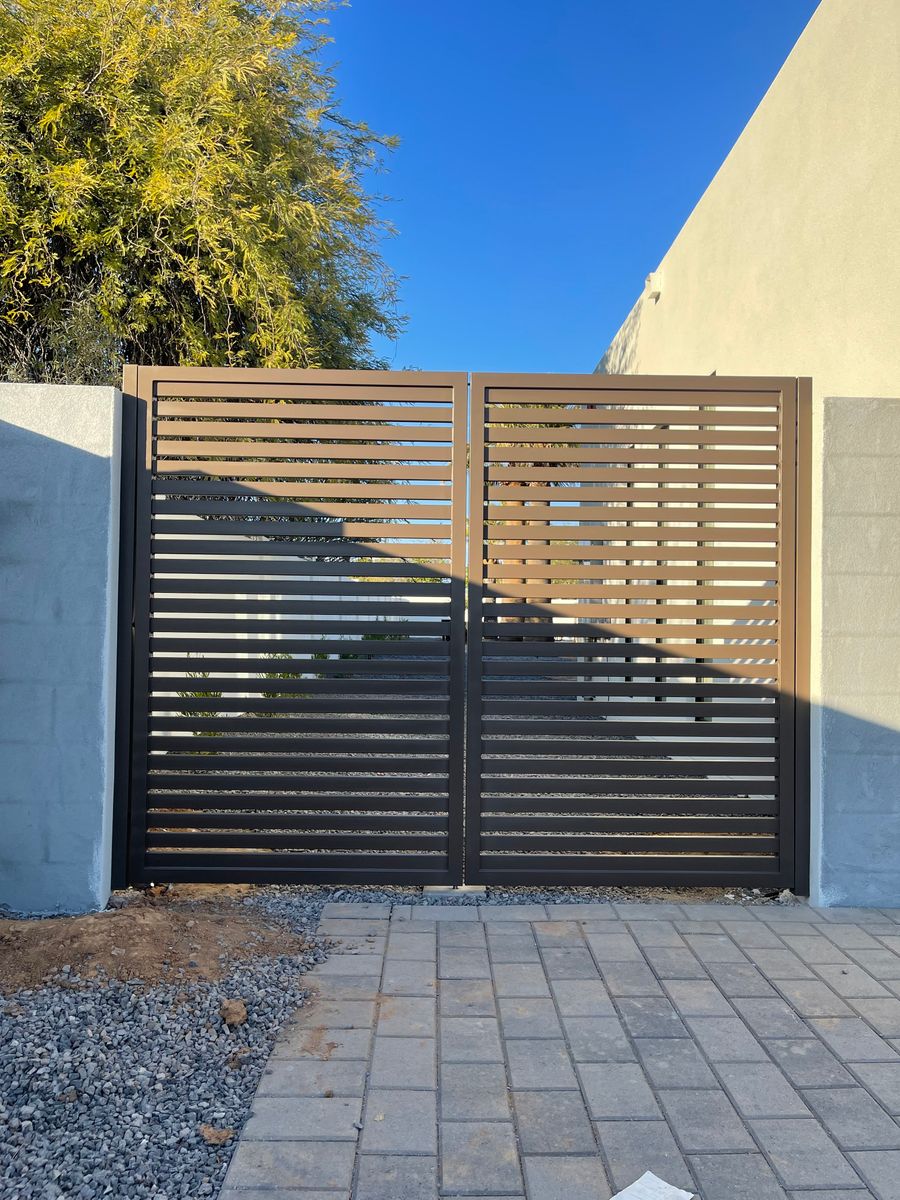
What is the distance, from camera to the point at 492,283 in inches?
644

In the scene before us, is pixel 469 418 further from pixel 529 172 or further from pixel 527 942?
pixel 529 172

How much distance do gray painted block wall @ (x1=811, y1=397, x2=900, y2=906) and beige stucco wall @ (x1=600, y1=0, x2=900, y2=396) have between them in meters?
0.57

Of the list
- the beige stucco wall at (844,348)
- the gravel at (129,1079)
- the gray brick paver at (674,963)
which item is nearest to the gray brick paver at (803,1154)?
the gray brick paver at (674,963)

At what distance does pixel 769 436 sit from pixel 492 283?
44.6 ft

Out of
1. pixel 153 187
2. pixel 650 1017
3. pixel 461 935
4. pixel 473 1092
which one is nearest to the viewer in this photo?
pixel 473 1092

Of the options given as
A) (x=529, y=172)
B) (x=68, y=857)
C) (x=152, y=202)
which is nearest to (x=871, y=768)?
(x=68, y=857)

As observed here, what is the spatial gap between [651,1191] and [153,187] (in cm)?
Result: 635

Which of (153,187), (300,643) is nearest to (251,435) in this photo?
(300,643)

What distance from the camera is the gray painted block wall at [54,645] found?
357 centimetres

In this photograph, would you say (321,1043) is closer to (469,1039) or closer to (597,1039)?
(469,1039)

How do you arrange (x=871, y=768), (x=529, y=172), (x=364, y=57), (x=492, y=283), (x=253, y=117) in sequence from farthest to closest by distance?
(x=492, y=283) → (x=529, y=172) → (x=364, y=57) → (x=253, y=117) → (x=871, y=768)

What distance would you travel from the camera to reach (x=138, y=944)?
10.1ft

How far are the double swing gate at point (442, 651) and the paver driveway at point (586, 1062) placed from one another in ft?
1.28

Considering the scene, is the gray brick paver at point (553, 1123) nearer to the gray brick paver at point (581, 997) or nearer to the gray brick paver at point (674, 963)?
the gray brick paver at point (581, 997)
